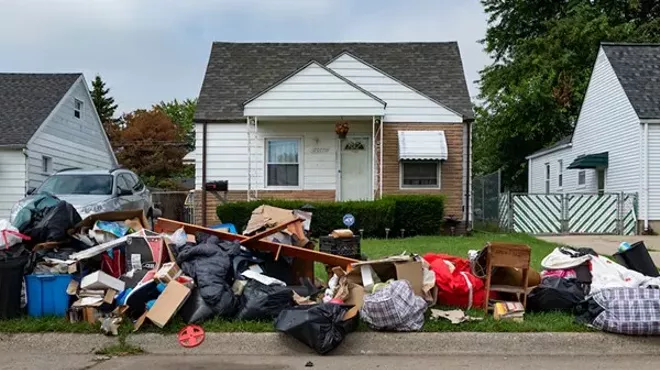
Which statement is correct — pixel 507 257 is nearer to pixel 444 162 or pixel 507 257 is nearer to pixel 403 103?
pixel 444 162

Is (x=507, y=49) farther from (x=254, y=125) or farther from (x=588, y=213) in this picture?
(x=254, y=125)

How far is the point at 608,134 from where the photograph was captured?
2155 cm

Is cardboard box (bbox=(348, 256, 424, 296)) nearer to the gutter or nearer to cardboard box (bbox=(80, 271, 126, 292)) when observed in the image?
cardboard box (bbox=(80, 271, 126, 292))

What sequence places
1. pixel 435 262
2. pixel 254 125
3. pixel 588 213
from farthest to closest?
pixel 588 213
pixel 254 125
pixel 435 262

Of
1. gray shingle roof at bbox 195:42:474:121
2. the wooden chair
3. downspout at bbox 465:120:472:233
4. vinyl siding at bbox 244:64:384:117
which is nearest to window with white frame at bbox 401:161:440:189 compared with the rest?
downspout at bbox 465:120:472:233

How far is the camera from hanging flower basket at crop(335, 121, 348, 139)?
1725cm

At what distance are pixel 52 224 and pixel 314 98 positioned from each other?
410 inches

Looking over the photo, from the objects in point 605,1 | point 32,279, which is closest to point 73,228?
point 32,279

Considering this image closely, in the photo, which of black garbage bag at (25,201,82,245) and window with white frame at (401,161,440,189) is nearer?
black garbage bag at (25,201,82,245)

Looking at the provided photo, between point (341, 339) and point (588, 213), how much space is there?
1592 cm

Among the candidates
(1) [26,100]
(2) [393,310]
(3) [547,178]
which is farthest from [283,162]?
(3) [547,178]

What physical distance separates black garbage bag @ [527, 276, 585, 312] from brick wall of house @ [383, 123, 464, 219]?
35.4 feet

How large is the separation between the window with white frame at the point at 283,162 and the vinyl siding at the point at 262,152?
16 cm

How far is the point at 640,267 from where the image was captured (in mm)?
7387
